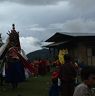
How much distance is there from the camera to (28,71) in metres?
20.7

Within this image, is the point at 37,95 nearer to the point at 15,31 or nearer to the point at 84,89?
the point at 15,31

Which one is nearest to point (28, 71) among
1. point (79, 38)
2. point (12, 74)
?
point (12, 74)

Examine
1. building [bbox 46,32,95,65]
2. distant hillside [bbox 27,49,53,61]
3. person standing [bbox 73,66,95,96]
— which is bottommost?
distant hillside [bbox 27,49,53,61]

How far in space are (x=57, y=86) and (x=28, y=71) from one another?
273 inches

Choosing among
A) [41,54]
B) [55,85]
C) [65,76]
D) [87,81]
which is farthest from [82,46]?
[87,81]

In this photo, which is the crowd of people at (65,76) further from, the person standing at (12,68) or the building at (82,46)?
the building at (82,46)

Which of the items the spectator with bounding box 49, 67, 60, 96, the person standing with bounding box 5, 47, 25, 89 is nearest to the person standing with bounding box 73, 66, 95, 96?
the spectator with bounding box 49, 67, 60, 96

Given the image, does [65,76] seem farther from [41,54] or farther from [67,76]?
[41,54]

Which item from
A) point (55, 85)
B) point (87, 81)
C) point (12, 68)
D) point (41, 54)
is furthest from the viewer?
point (41, 54)

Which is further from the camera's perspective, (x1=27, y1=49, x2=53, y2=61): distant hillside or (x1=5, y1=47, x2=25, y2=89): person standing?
(x1=27, y1=49, x2=53, y2=61): distant hillside

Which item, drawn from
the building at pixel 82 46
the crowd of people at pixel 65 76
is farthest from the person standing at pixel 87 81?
the building at pixel 82 46

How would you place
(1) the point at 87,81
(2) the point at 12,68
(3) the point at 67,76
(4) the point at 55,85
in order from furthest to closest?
1. (2) the point at 12,68
2. (4) the point at 55,85
3. (3) the point at 67,76
4. (1) the point at 87,81

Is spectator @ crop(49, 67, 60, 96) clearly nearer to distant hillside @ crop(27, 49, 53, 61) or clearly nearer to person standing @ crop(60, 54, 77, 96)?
person standing @ crop(60, 54, 77, 96)

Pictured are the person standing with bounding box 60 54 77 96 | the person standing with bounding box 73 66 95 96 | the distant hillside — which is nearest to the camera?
the person standing with bounding box 73 66 95 96
